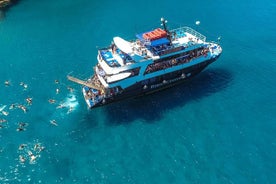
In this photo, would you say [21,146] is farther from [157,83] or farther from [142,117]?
[157,83]

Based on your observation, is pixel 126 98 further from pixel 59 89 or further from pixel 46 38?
pixel 46 38

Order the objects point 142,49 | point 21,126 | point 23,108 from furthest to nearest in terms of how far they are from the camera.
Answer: point 142,49
point 23,108
point 21,126

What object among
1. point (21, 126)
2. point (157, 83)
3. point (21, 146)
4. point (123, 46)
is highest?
point (123, 46)

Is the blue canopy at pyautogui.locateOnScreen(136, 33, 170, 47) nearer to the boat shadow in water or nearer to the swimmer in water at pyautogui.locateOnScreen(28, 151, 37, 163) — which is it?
the boat shadow in water

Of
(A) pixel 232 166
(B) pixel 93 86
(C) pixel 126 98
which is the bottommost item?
(A) pixel 232 166

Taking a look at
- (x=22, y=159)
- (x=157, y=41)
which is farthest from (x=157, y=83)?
(x=22, y=159)

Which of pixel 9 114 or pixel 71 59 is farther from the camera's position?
pixel 71 59

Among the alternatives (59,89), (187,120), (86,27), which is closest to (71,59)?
(59,89)
